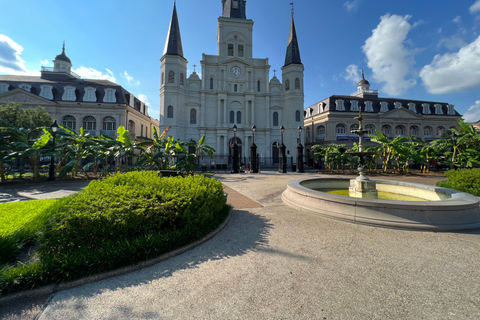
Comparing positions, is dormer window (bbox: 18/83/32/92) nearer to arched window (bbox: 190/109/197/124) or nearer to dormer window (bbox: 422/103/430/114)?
arched window (bbox: 190/109/197/124)

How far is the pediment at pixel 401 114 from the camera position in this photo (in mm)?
39750

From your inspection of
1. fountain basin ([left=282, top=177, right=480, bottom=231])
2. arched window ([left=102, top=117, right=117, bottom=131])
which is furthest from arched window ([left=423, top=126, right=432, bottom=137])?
arched window ([left=102, top=117, right=117, bottom=131])

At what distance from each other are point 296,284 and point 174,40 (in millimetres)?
38645

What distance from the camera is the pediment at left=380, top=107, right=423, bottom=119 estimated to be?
39750mm

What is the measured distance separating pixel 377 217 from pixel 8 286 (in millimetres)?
6699

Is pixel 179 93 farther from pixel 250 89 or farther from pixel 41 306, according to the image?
pixel 41 306

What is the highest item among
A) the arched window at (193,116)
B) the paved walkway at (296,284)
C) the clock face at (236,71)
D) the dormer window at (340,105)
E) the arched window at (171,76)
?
the clock face at (236,71)

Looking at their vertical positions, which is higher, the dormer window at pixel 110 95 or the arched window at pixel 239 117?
the dormer window at pixel 110 95

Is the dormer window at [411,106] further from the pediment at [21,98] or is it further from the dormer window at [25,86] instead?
the dormer window at [25,86]

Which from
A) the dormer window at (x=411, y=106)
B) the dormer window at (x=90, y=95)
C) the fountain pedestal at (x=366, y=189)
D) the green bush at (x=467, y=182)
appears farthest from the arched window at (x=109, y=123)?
the dormer window at (x=411, y=106)

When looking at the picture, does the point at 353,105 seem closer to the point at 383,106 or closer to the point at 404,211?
the point at 383,106

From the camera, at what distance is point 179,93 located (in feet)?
105

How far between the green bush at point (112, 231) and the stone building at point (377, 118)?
128 feet

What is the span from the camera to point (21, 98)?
2989cm
